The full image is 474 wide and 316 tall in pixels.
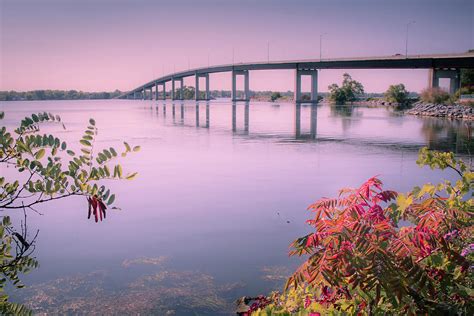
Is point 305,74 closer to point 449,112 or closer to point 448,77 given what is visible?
point 448,77

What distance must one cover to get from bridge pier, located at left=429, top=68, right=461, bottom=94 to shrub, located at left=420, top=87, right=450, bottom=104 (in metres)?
7.06

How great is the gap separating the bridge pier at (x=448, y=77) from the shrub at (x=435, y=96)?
706cm

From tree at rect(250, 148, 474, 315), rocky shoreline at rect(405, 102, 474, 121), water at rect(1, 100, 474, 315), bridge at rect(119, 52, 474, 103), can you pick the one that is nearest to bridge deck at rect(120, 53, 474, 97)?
bridge at rect(119, 52, 474, 103)

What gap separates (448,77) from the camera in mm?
86938

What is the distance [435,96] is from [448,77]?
14949mm

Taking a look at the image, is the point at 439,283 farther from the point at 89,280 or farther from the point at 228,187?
the point at 228,187

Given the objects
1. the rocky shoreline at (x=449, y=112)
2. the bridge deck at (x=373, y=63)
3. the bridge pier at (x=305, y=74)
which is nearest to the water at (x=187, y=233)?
the rocky shoreline at (x=449, y=112)

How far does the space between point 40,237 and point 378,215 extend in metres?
8.01

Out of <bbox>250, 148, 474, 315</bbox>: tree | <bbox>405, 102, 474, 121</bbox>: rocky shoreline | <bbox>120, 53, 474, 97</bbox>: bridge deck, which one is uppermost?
<bbox>120, 53, 474, 97</bbox>: bridge deck

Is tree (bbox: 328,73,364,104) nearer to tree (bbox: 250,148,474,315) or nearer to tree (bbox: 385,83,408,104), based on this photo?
tree (bbox: 385,83,408,104)

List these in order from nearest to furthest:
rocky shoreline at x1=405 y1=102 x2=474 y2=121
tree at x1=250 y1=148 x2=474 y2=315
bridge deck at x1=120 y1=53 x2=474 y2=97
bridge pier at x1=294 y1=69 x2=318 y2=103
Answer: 1. tree at x1=250 y1=148 x2=474 y2=315
2. rocky shoreline at x1=405 y1=102 x2=474 y2=121
3. bridge deck at x1=120 y1=53 x2=474 y2=97
4. bridge pier at x1=294 y1=69 x2=318 y2=103

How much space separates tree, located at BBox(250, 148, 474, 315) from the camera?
279cm

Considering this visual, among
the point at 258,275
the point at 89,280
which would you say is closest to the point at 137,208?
the point at 89,280

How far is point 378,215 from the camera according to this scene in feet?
10.5
